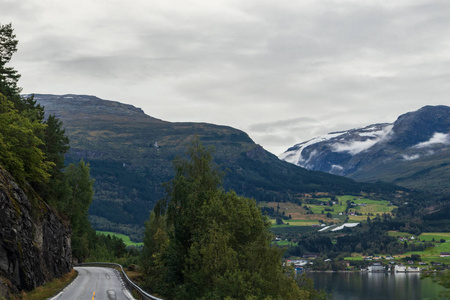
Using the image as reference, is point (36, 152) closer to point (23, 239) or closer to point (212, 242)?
point (23, 239)

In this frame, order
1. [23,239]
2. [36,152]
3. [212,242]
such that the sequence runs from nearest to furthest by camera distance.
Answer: [23,239]
[212,242]
[36,152]

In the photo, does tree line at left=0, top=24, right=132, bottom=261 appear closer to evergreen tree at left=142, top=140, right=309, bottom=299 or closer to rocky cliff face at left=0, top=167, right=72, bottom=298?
rocky cliff face at left=0, top=167, right=72, bottom=298

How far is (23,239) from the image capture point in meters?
37.8

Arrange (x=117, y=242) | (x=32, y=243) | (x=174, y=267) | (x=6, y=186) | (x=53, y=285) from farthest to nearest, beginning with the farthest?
1. (x=117, y=242)
2. (x=53, y=285)
3. (x=174, y=267)
4. (x=32, y=243)
5. (x=6, y=186)

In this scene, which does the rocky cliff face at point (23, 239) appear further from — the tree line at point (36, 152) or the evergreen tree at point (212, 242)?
the evergreen tree at point (212, 242)

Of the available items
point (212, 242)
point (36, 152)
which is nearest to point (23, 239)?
point (36, 152)

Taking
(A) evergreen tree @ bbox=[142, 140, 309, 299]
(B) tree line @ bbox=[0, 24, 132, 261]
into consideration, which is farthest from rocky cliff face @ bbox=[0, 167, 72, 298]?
(A) evergreen tree @ bbox=[142, 140, 309, 299]

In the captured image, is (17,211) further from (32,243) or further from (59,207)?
(59,207)

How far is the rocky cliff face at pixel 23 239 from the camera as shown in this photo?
33478 millimetres

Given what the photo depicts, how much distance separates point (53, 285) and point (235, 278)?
20032 millimetres

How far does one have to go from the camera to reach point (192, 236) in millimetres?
43125

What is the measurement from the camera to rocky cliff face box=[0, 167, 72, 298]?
33478mm

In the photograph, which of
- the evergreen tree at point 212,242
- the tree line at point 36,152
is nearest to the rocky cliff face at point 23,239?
the tree line at point 36,152

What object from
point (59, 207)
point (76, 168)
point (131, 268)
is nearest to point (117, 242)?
point (76, 168)
